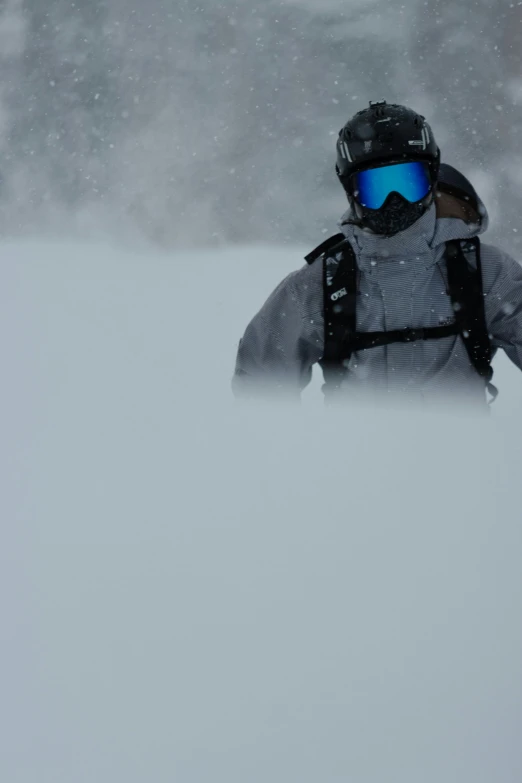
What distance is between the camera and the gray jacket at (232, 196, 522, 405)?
2559mm

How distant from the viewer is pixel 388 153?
255 centimetres

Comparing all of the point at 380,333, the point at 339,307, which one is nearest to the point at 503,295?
the point at 380,333

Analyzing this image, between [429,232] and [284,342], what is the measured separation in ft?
2.00

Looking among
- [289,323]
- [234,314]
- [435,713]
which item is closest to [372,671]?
[435,713]

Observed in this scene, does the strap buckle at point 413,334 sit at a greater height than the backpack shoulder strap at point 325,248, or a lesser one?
lesser

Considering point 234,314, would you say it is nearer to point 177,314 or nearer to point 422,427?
point 177,314

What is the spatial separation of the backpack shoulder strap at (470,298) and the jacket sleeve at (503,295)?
0.03 metres

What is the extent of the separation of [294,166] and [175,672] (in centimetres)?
1326

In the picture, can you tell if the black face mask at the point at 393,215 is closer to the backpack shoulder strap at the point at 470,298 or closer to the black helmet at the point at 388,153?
the black helmet at the point at 388,153

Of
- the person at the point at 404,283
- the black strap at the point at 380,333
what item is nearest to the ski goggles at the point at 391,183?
the person at the point at 404,283

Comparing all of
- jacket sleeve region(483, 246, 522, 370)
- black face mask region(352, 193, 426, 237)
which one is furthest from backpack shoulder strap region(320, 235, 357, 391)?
jacket sleeve region(483, 246, 522, 370)

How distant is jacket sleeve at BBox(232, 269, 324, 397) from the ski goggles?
1.09 feet

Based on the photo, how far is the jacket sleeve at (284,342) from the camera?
2.71m

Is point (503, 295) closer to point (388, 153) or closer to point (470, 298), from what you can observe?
point (470, 298)
